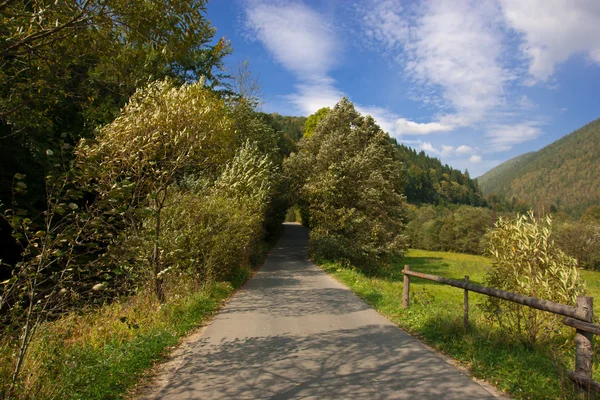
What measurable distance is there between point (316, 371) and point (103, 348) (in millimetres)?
2780

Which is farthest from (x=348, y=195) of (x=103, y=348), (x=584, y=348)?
(x=584, y=348)

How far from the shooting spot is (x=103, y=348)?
16.2ft

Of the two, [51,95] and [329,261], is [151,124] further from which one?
[329,261]

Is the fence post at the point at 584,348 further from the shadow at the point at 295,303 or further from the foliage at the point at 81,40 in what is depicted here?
the foliage at the point at 81,40

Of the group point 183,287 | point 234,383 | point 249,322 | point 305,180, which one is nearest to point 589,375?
point 234,383

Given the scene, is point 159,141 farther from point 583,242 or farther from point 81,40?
point 583,242

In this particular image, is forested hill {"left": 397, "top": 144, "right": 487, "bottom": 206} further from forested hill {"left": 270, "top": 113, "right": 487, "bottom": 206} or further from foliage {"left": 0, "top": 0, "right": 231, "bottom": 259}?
foliage {"left": 0, "top": 0, "right": 231, "bottom": 259}

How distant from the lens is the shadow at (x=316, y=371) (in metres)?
3.97

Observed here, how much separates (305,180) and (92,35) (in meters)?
19.6

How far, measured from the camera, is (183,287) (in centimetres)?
917

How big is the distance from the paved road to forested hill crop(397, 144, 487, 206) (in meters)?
84.8

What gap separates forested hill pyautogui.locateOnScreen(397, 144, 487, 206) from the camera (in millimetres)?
105812

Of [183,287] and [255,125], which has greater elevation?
[255,125]

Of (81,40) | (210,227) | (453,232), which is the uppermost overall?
(81,40)
